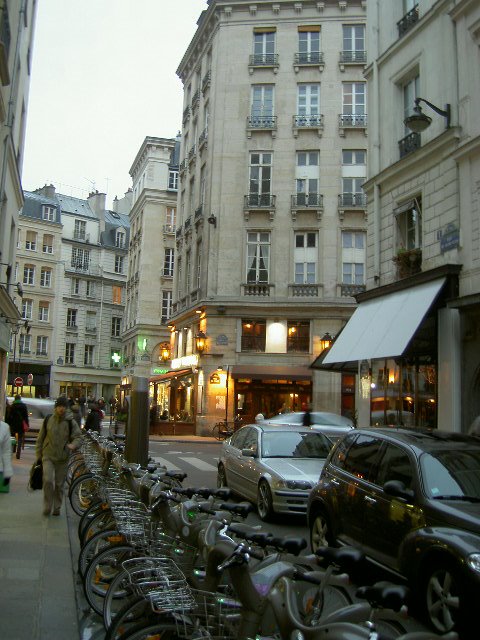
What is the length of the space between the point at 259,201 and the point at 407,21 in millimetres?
17708

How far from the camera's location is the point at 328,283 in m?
34.8

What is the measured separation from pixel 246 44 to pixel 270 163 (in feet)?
23.2

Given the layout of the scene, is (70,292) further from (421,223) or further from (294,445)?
(294,445)

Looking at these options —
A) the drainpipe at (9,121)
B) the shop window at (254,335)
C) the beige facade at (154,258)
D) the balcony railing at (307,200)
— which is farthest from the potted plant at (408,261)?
the beige facade at (154,258)

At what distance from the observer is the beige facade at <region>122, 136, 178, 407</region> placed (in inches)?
2110

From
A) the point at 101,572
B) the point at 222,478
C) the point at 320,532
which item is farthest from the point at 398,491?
the point at 222,478

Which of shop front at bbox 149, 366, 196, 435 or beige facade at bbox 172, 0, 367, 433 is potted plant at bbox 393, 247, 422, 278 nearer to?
beige facade at bbox 172, 0, 367, 433

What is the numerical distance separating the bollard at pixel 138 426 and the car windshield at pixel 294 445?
7.47 ft

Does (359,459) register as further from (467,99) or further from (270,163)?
(270,163)

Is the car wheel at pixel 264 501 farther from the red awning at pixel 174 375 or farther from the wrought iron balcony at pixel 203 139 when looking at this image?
the wrought iron balcony at pixel 203 139

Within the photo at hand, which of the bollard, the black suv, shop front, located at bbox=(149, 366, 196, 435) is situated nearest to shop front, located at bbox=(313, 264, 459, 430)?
the bollard

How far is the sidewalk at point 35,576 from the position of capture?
17.3 feet

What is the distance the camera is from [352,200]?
3538cm

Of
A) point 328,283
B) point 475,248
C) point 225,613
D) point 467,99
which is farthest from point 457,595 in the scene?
point 328,283
